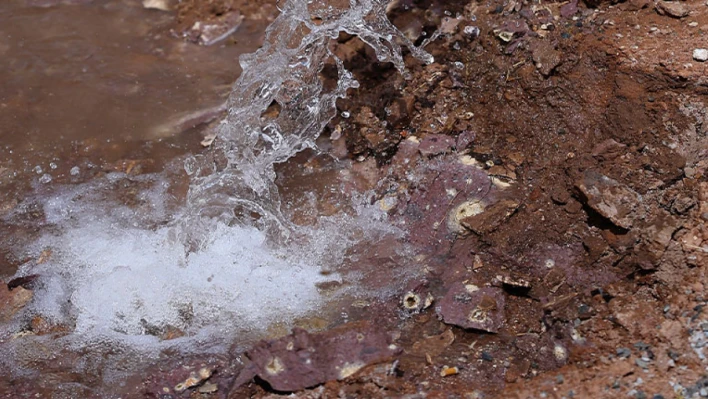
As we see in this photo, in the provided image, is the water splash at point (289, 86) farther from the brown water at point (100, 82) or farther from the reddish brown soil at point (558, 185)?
the brown water at point (100, 82)

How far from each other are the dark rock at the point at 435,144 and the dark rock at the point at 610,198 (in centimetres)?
67

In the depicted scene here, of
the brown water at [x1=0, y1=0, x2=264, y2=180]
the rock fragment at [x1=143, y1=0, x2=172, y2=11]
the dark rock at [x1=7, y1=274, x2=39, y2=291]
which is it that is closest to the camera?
the dark rock at [x1=7, y1=274, x2=39, y2=291]

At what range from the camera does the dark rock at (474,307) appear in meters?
2.48

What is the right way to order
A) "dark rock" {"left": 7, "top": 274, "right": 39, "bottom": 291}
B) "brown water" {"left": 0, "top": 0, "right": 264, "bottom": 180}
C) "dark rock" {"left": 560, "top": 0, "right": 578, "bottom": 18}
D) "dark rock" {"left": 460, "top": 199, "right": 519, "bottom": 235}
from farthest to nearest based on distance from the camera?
"brown water" {"left": 0, "top": 0, "right": 264, "bottom": 180} < "dark rock" {"left": 560, "top": 0, "right": 578, "bottom": 18} < "dark rock" {"left": 7, "top": 274, "right": 39, "bottom": 291} < "dark rock" {"left": 460, "top": 199, "right": 519, "bottom": 235}

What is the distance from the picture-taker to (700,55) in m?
2.84

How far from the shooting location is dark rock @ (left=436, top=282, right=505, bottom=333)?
2.48 meters

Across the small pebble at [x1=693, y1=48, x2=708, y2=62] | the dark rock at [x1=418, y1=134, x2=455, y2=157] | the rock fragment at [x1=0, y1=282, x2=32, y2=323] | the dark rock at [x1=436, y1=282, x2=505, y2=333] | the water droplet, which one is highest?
the small pebble at [x1=693, y1=48, x2=708, y2=62]

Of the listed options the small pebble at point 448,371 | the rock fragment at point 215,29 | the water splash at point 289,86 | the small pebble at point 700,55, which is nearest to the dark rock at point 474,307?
the small pebble at point 448,371

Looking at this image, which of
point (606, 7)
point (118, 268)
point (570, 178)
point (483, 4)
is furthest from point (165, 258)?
point (606, 7)

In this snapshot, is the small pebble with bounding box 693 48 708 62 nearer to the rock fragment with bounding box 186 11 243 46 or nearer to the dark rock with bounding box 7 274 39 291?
the rock fragment with bounding box 186 11 243 46

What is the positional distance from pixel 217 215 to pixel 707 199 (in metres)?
2.02

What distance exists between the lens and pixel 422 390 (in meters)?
2.28

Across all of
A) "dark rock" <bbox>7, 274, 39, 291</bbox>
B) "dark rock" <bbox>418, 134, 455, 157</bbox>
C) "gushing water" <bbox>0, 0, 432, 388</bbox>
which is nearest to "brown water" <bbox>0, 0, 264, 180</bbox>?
"gushing water" <bbox>0, 0, 432, 388</bbox>

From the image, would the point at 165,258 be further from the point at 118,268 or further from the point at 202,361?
the point at 202,361
